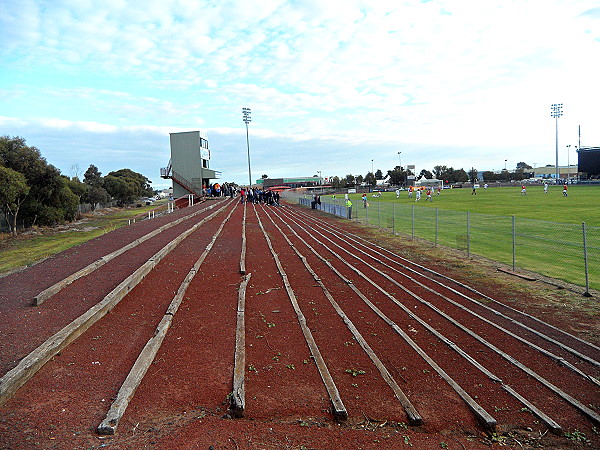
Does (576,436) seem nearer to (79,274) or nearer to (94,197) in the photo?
(79,274)

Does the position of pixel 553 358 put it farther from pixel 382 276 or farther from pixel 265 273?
pixel 265 273

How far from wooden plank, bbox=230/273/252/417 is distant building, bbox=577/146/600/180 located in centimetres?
10857

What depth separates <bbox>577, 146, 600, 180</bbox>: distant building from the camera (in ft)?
316

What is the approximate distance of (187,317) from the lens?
26.1 ft

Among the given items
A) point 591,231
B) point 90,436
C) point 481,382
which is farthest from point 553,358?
point 591,231

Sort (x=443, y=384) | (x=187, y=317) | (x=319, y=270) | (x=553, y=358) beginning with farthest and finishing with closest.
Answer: (x=319, y=270) < (x=187, y=317) < (x=553, y=358) < (x=443, y=384)

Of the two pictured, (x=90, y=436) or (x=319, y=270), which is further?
(x=319, y=270)

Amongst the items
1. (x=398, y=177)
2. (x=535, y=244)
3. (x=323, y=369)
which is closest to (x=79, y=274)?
(x=323, y=369)

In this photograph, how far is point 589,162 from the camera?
320ft

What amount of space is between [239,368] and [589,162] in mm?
111838

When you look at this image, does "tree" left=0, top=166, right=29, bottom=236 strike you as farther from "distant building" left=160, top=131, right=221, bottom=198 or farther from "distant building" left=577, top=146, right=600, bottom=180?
"distant building" left=577, top=146, right=600, bottom=180

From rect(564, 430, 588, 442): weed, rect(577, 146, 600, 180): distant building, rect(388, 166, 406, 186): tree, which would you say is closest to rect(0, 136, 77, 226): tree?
rect(564, 430, 588, 442): weed

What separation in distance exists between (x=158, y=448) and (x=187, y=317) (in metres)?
3.90

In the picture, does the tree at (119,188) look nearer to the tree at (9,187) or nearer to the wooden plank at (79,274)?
the tree at (9,187)
